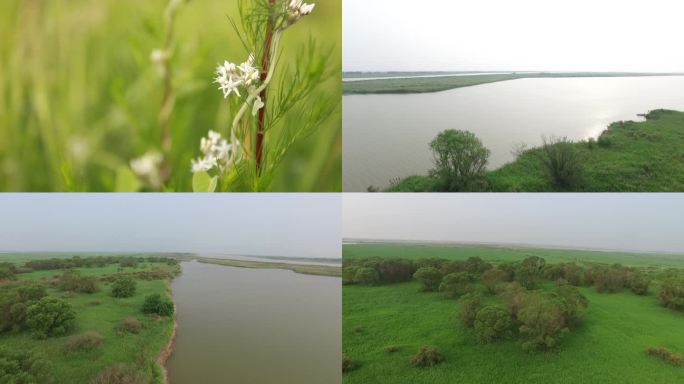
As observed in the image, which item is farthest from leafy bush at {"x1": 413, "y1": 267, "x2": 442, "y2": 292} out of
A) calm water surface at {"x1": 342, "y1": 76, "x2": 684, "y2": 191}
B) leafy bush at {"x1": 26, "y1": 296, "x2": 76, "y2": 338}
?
leafy bush at {"x1": 26, "y1": 296, "x2": 76, "y2": 338}

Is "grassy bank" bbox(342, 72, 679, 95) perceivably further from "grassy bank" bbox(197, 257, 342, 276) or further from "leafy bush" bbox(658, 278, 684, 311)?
"leafy bush" bbox(658, 278, 684, 311)

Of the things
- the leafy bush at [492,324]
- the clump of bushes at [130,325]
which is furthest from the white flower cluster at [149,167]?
the leafy bush at [492,324]

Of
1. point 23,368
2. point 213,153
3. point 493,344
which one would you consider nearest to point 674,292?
point 493,344

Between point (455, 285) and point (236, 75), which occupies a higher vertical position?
point (236, 75)

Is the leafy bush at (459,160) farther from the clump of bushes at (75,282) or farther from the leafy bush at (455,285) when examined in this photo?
the clump of bushes at (75,282)

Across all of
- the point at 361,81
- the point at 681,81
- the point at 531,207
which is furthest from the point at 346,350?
the point at 681,81

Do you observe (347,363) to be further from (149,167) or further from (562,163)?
(562,163)

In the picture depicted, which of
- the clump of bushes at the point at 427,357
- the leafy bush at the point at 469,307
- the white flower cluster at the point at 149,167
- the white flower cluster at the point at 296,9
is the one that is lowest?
the clump of bushes at the point at 427,357
